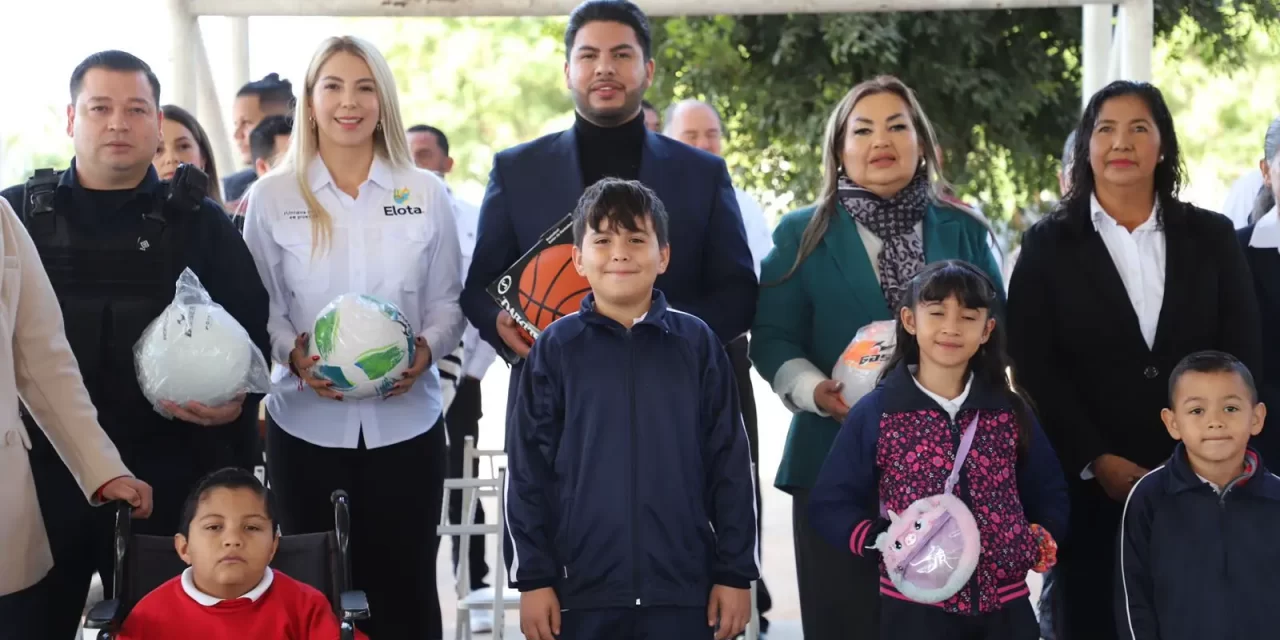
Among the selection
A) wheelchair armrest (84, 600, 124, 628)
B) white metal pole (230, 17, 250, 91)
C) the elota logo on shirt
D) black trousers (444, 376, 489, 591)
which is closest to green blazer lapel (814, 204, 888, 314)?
the elota logo on shirt

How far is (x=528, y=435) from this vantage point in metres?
3.01

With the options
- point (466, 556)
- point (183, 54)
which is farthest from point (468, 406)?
point (183, 54)

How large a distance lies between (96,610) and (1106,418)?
7.47ft

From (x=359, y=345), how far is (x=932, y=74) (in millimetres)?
5382

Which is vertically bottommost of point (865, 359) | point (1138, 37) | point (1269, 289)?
point (865, 359)

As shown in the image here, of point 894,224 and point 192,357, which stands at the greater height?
point 894,224

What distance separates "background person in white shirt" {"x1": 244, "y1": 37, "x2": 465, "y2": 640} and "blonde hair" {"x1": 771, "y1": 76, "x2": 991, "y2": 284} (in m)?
0.93

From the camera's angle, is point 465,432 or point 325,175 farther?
point 465,432

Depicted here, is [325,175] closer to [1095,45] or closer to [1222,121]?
[1095,45]

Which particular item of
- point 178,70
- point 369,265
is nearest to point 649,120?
point 178,70

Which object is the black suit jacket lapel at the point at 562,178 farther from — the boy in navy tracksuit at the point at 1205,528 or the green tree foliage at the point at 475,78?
the green tree foliage at the point at 475,78

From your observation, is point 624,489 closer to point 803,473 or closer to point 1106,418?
point 803,473

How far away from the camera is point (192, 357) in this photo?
10.6 ft

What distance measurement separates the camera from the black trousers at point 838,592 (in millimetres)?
3346
